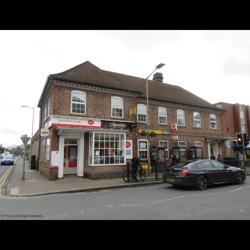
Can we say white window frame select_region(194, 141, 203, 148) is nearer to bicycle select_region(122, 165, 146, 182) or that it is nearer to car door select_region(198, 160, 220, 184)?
bicycle select_region(122, 165, 146, 182)

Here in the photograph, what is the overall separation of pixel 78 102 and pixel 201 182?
987cm

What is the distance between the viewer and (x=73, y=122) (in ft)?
49.3

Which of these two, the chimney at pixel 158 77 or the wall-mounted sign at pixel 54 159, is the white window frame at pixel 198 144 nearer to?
the chimney at pixel 158 77

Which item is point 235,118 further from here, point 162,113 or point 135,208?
point 135,208

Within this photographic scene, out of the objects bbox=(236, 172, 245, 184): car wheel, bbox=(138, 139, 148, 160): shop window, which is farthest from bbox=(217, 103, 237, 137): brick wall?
bbox=(236, 172, 245, 184): car wheel

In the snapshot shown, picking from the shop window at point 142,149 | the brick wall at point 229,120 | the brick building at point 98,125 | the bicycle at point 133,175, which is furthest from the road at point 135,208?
the brick wall at point 229,120

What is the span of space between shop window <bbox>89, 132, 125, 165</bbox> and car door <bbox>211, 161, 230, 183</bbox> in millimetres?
7083

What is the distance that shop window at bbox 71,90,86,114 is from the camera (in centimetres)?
1551

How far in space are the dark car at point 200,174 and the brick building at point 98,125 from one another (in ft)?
12.3

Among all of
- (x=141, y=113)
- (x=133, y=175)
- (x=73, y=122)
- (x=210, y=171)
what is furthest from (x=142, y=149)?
(x=210, y=171)

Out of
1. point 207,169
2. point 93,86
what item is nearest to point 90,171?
point 93,86
